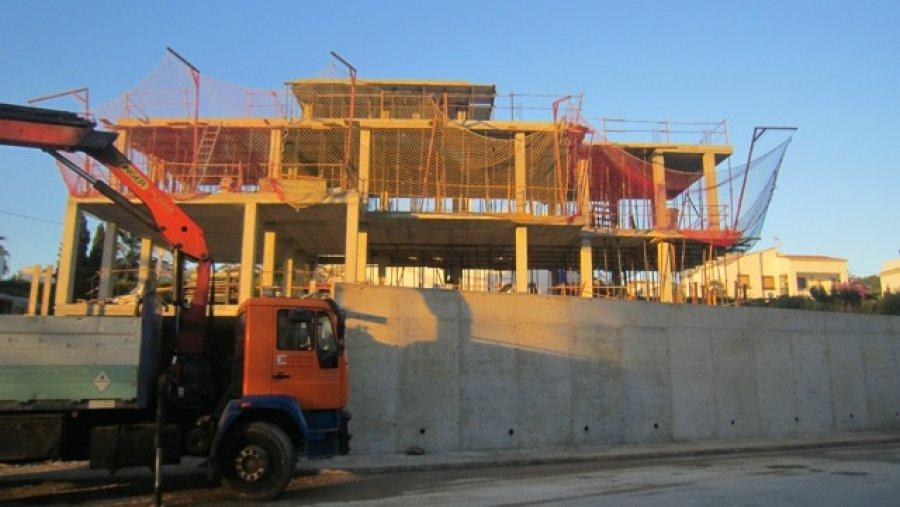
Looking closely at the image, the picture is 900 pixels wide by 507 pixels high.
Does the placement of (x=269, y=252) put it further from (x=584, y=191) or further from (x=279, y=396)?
(x=279, y=396)

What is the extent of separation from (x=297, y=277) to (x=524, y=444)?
14370 mm

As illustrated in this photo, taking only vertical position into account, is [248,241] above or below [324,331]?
above

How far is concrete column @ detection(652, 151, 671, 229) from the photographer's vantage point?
25.8 m

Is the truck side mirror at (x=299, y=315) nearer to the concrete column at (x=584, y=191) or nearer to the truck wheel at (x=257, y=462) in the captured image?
the truck wheel at (x=257, y=462)

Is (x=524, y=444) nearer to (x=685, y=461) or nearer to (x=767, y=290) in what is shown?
→ (x=685, y=461)

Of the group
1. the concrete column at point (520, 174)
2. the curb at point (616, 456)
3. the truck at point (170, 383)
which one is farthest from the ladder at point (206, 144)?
the curb at point (616, 456)

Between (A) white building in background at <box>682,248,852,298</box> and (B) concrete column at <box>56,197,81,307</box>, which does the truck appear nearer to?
(B) concrete column at <box>56,197,81,307</box>

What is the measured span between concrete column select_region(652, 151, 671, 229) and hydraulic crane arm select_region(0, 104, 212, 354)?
19.0 metres

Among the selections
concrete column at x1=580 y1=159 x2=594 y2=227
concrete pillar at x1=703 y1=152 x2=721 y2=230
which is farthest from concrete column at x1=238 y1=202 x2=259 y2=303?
concrete pillar at x1=703 y1=152 x2=721 y2=230

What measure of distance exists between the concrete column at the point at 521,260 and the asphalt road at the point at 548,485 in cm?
1059

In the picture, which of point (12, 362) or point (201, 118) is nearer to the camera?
point (12, 362)

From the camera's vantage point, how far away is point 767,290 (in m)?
62.6

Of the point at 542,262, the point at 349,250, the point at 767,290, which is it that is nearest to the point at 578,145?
the point at 542,262

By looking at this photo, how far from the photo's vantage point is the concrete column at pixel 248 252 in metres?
19.8
